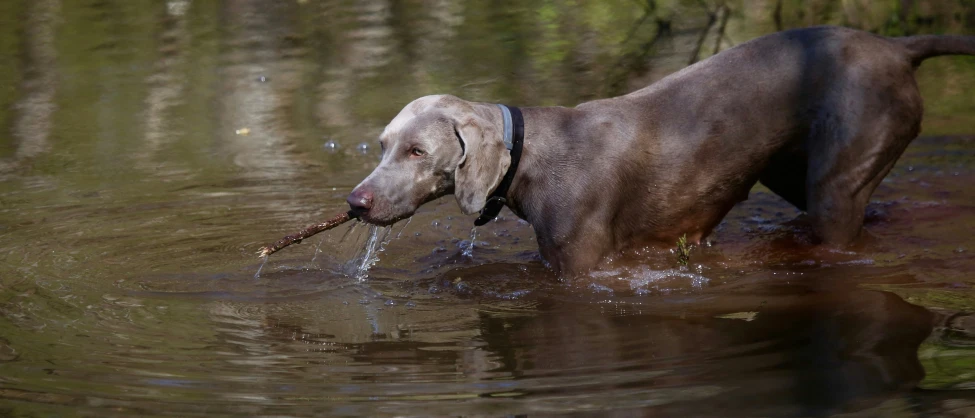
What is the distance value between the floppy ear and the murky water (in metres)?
0.52

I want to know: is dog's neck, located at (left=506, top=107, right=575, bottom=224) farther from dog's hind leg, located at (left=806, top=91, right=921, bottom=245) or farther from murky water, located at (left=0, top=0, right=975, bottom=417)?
dog's hind leg, located at (left=806, top=91, right=921, bottom=245)

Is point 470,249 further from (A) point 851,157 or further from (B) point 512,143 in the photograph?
(A) point 851,157

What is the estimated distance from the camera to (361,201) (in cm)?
484

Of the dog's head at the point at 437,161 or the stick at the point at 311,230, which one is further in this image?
the stick at the point at 311,230

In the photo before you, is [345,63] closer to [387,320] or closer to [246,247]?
[246,247]

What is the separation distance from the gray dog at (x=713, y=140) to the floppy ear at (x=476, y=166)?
8 centimetres

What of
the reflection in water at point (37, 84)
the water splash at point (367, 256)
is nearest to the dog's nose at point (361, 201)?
the water splash at point (367, 256)

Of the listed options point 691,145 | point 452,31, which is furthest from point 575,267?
point 452,31

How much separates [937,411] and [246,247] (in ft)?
13.2

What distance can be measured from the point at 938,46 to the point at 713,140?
4.00 feet

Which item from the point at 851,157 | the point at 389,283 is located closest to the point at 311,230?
the point at 389,283

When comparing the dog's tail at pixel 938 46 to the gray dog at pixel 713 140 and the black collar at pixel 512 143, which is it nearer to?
the gray dog at pixel 713 140

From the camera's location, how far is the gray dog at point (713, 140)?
17.2 feet

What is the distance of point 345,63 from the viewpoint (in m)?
11.8
